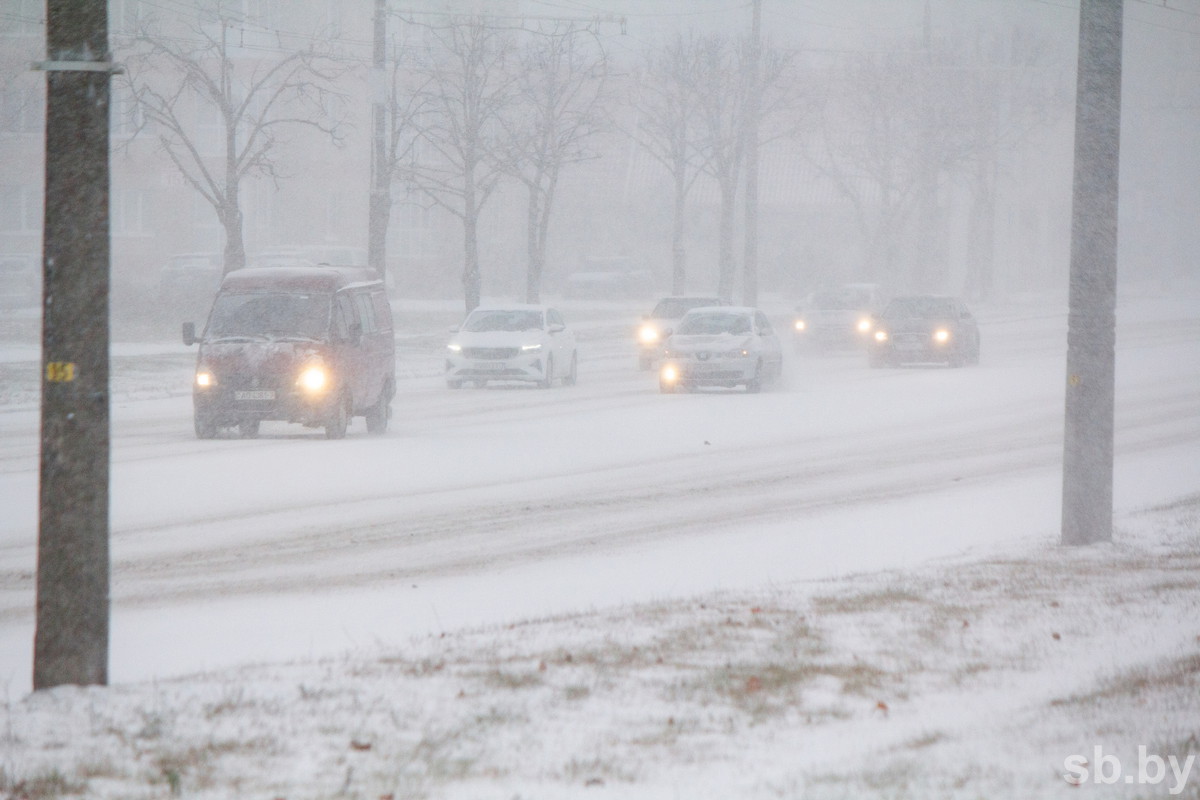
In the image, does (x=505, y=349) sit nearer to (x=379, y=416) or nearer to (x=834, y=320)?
(x=379, y=416)

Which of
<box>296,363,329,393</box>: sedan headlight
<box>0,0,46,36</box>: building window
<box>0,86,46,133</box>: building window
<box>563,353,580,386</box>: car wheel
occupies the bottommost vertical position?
<box>563,353,580,386</box>: car wheel

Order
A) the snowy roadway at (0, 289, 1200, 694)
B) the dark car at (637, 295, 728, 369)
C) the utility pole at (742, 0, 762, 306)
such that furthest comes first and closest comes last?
1. the utility pole at (742, 0, 762, 306)
2. the dark car at (637, 295, 728, 369)
3. the snowy roadway at (0, 289, 1200, 694)

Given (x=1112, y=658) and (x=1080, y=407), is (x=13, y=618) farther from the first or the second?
(x=1080, y=407)

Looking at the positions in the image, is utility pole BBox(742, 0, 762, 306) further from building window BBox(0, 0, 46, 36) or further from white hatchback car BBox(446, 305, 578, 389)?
building window BBox(0, 0, 46, 36)

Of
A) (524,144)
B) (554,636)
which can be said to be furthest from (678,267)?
(554,636)

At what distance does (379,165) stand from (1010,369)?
1428 centimetres

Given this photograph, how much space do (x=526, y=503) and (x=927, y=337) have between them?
22252mm

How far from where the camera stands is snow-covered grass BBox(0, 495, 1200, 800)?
17.9 ft

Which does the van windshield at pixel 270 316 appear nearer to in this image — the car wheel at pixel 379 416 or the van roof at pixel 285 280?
the van roof at pixel 285 280

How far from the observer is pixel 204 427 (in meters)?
19.6

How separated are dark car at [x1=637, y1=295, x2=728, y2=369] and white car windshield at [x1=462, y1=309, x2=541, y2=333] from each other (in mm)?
4242

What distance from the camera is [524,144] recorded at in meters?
48.1

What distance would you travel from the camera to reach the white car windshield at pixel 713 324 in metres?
29.3

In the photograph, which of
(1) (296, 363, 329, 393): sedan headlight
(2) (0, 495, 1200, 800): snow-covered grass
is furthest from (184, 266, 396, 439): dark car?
(2) (0, 495, 1200, 800): snow-covered grass
